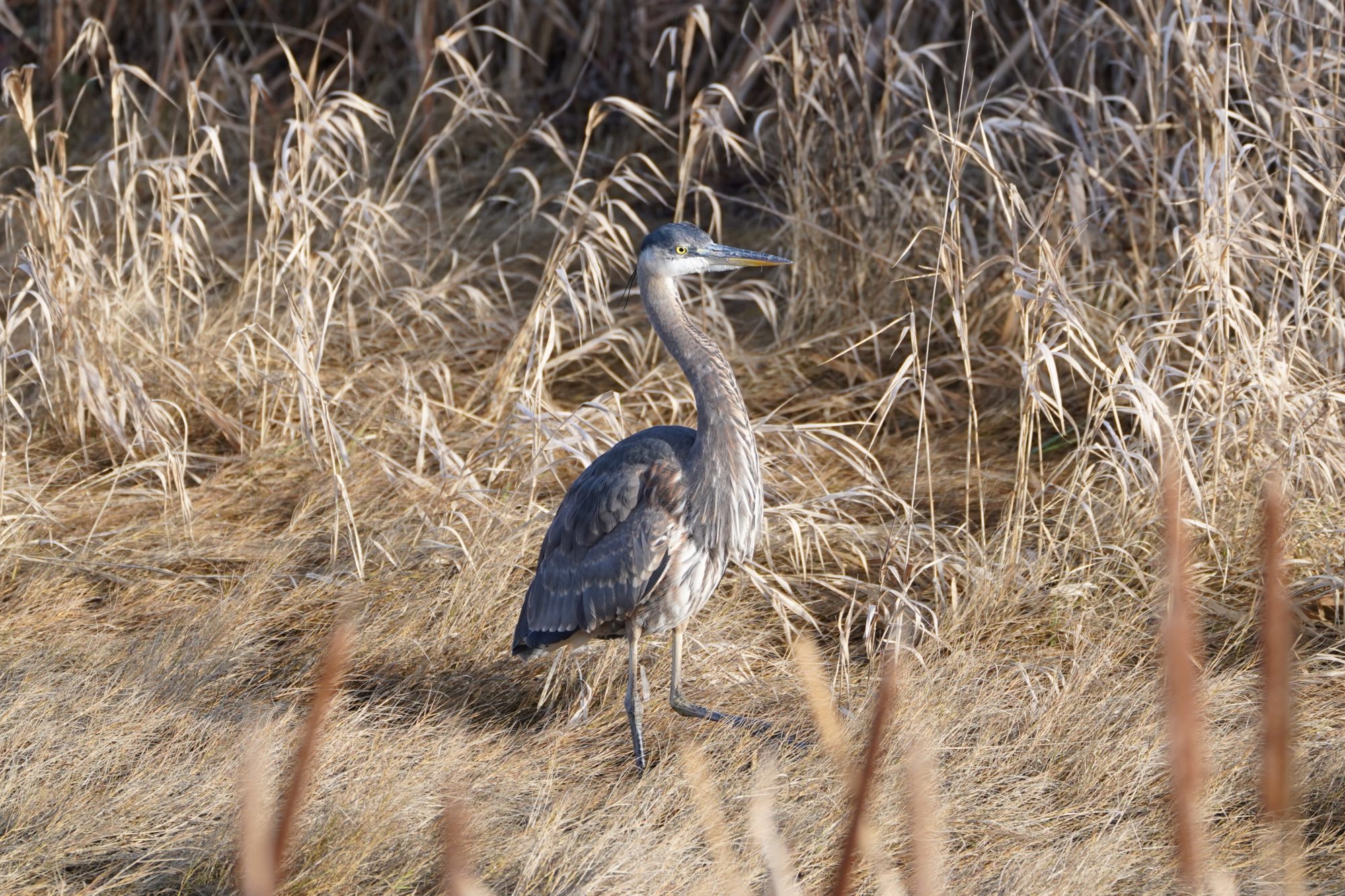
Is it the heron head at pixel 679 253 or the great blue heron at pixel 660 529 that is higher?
the heron head at pixel 679 253

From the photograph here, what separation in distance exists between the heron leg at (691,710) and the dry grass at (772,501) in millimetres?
49

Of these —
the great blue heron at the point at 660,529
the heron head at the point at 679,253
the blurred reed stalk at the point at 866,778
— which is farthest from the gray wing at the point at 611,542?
the blurred reed stalk at the point at 866,778

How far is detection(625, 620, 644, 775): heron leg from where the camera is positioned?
3.12 meters

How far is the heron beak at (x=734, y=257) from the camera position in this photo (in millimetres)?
3422

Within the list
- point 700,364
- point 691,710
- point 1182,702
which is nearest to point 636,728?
point 691,710

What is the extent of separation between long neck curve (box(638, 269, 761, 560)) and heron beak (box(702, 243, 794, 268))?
20 cm

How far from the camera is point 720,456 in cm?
317

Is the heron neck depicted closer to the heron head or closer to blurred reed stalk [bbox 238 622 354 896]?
the heron head

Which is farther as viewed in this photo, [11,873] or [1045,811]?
[1045,811]

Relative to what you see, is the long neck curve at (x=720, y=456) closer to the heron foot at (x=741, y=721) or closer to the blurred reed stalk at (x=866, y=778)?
the heron foot at (x=741, y=721)

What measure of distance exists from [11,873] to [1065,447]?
10.5 feet

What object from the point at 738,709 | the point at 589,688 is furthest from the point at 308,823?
the point at 738,709

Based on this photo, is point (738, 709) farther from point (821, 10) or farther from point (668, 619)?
point (821, 10)

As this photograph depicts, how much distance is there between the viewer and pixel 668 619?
10.6 ft
